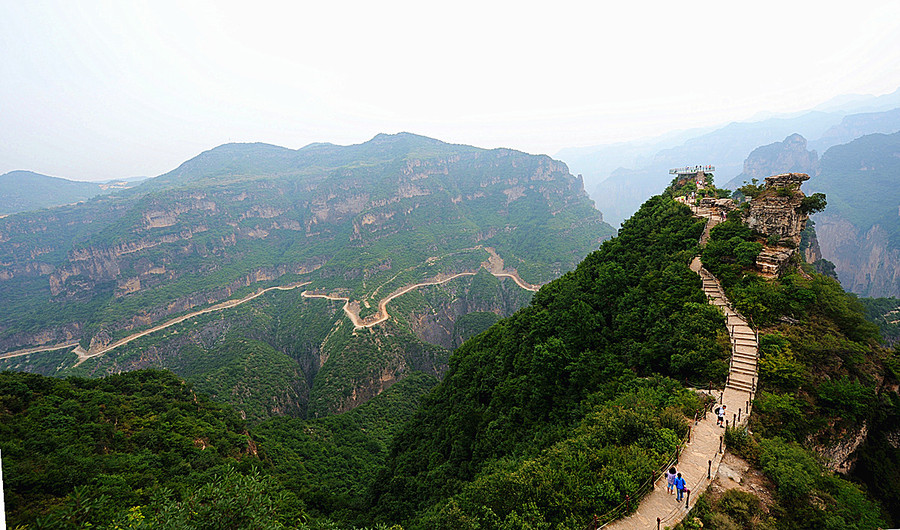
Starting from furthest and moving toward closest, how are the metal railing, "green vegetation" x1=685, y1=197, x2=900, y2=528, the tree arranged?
the tree, the metal railing, "green vegetation" x1=685, y1=197, x2=900, y2=528

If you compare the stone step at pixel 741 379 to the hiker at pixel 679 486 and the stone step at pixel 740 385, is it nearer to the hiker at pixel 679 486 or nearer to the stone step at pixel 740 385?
the stone step at pixel 740 385

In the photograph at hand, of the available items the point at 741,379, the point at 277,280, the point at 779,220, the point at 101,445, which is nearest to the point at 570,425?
the point at 741,379

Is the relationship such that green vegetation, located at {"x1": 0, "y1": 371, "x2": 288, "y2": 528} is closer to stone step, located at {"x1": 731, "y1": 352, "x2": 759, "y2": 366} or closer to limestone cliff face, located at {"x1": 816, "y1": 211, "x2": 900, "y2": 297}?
stone step, located at {"x1": 731, "y1": 352, "x2": 759, "y2": 366}

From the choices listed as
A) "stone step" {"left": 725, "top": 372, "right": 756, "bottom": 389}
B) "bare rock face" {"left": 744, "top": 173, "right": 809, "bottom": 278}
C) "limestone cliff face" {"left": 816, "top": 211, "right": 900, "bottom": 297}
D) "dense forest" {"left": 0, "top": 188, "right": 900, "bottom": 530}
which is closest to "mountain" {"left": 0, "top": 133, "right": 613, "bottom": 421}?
"dense forest" {"left": 0, "top": 188, "right": 900, "bottom": 530}

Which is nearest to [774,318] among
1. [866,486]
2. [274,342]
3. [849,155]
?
[866,486]

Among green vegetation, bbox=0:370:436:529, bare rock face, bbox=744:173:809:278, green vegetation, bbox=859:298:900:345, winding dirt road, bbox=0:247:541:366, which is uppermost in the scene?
bare rock face, bbox=744:173:809:278

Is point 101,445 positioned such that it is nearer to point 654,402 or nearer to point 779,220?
point 654,402
